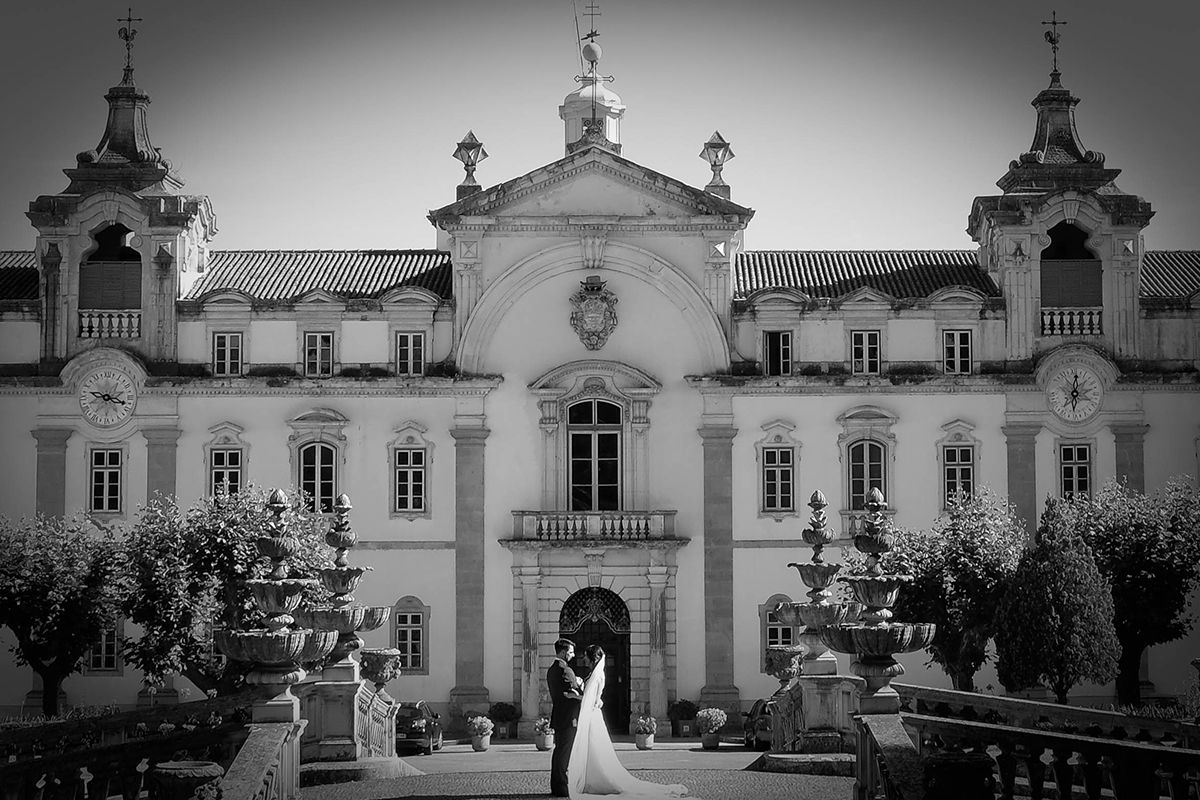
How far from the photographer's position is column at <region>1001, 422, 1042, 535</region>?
5069 centimetres

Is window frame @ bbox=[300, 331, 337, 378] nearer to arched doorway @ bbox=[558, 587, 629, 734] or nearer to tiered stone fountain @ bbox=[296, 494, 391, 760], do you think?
arched doorway @ bbox=[558, 587, 629, 734]

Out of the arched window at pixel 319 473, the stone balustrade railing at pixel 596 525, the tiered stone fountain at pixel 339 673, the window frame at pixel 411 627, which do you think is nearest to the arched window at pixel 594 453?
the stone balustrade railing at pixel 596 525

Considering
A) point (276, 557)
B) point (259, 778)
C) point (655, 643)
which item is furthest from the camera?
point (655, 643)

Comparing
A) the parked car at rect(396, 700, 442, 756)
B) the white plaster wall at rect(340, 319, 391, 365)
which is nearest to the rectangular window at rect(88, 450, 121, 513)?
the white plaster wall at rect(340, 319, 391, 365)

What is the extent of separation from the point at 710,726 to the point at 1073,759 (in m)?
16.8

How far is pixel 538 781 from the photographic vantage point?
30250 mm

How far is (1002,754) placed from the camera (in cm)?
2447

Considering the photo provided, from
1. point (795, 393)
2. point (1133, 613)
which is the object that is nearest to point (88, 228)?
point (795, 393)

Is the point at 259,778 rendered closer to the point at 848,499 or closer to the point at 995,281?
the point at 848,499

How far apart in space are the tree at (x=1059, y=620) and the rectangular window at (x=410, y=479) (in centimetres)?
1566

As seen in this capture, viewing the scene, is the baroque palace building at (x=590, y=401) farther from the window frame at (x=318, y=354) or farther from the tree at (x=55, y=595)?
the tree at (x=55, y=595)

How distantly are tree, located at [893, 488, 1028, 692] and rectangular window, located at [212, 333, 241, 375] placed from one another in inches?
693

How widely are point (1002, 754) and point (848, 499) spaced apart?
26350 millimetres

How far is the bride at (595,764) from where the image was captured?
26594 millimetres
